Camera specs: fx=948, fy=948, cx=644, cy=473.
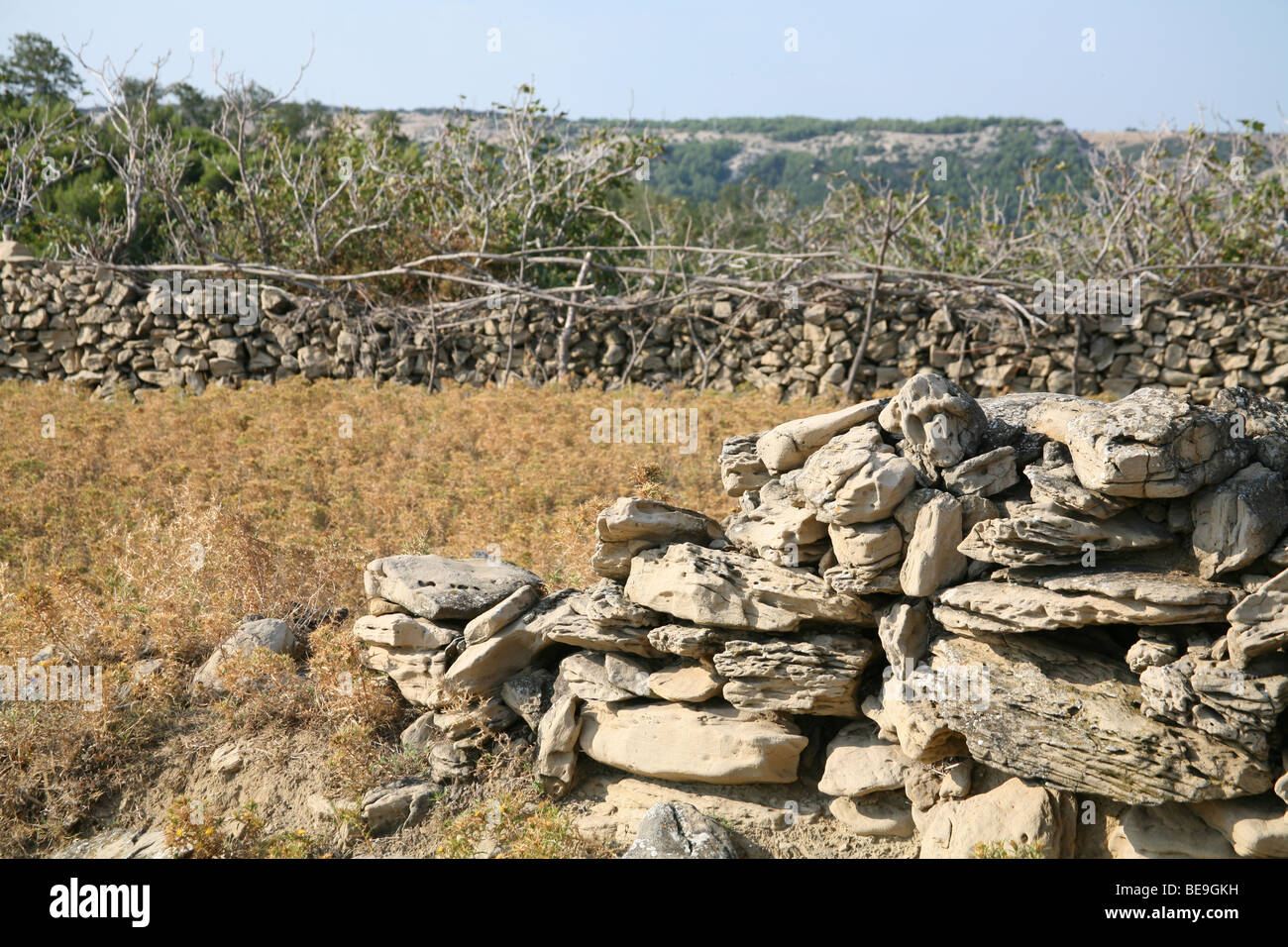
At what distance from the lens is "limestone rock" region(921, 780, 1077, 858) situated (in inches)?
145

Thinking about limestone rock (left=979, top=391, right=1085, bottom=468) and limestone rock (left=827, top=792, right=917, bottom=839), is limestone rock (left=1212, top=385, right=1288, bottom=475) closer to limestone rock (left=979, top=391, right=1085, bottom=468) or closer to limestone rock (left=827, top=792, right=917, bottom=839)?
limestone rock (left=979, top=391, right=1085, bottom=468)

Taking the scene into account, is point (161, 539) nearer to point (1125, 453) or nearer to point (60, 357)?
point (1125, 453)

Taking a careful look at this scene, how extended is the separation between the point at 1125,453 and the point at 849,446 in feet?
3.66

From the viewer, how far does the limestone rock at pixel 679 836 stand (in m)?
3.98

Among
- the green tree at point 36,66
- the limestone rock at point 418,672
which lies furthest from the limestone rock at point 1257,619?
the green tree at point 36,66

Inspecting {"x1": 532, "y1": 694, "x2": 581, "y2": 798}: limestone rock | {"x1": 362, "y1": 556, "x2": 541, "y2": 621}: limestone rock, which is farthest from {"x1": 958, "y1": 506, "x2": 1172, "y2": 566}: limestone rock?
{"x1": 362, "y1": 556, "x2": 541, "y2": 621}: limestone rock

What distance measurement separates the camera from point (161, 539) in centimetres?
686

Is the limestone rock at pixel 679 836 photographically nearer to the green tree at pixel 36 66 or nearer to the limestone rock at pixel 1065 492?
the limestone rock at pixel 1065 492

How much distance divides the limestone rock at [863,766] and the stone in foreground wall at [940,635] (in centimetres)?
1

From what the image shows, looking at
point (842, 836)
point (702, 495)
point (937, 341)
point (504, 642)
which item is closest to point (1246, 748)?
point (842, 836)

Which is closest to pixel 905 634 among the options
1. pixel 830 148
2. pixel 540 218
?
pixel 540 218

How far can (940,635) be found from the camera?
4.06 meters

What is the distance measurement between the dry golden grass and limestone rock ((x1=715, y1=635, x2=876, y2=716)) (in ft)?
5.51
